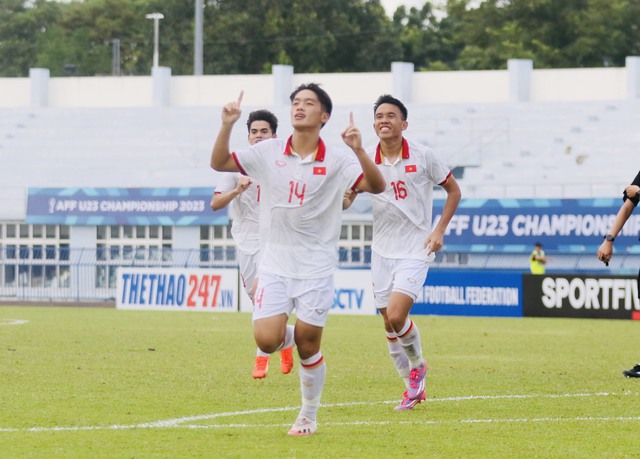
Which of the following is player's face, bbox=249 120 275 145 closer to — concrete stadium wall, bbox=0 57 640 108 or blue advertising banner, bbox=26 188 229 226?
blue advertising banner, bbox=26 188 229 226

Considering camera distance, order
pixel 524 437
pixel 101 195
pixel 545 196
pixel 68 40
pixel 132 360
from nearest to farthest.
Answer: pixel 524 437 → pixel 132 360 → pixel 545 196 → pixel 101 195 → pixel 68 40

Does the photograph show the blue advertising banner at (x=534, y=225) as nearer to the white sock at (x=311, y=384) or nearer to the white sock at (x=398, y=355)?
the white sock at (x=398, y=355)

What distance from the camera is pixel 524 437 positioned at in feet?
30.7

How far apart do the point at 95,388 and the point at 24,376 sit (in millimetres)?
1551

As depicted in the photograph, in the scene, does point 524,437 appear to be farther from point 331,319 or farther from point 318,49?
point 318,49

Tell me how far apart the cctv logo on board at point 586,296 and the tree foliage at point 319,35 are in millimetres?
39319

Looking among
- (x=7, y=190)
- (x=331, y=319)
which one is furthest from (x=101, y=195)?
(x=331, y=319)

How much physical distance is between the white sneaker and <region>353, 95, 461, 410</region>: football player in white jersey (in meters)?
1.98

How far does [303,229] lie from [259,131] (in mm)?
3662

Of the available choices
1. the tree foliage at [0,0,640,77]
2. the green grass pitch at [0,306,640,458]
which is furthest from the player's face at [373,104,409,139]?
the tree foliage at [0,0,640,77]

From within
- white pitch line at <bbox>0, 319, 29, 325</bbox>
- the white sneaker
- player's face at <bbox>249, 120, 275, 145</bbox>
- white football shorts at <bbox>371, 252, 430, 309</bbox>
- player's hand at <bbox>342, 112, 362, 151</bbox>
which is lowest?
white pitch line at <bbox>0, 319, 29, 325</bbox>

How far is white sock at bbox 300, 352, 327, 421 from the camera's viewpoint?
9422 mm

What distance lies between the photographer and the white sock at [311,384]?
942cm

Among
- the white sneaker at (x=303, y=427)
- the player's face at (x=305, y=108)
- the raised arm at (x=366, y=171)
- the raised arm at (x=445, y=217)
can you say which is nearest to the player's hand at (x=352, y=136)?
the raised arm at (x=366, y=171)
